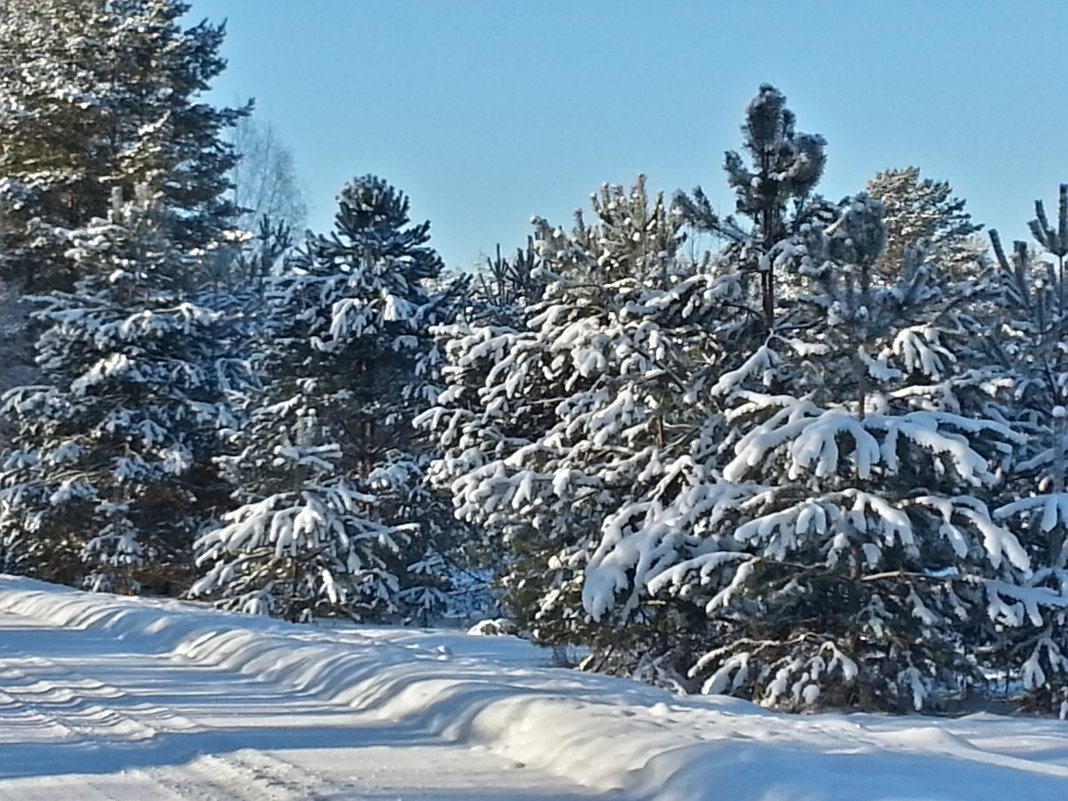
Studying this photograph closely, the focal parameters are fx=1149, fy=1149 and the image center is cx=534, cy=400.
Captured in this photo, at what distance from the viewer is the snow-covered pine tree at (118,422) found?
2256cm

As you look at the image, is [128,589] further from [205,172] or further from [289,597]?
[205,172]

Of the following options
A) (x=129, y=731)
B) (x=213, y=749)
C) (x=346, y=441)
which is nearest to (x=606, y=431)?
(x=129, y=731)

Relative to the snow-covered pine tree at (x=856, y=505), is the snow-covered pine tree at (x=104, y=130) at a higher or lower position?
higher

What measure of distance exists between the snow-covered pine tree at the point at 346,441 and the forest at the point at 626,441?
0.22 ft

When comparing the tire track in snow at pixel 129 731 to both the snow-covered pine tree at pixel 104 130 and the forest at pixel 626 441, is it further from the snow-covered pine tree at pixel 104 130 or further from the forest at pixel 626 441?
the snow-covered pine tree at pixel 104 130

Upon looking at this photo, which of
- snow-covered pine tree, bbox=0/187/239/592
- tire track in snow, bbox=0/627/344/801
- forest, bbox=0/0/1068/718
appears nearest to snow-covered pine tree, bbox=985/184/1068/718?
forest, bbox=0/0/1068/718

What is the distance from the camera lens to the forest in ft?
33.4

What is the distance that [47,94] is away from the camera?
100.0 ft

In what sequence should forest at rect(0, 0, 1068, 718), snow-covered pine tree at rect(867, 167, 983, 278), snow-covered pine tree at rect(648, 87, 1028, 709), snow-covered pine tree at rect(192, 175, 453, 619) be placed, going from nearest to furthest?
1. snow-covered pine tree at rect(648, 87, 1028, 709)
2. forest at rect(0, 0, 1068, 718)
3. snow-covered pine tree at rect(192, 175, 453, 619)
4. snow-covered pine tree at rect(867, 167, 983, 278)

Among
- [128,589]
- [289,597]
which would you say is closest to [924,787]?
[289,597]

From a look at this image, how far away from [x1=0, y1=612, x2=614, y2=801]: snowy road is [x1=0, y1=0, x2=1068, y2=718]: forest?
3828mm

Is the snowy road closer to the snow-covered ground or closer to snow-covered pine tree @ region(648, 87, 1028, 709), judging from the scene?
the snow-covered ground

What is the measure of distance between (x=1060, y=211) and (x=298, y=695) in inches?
373

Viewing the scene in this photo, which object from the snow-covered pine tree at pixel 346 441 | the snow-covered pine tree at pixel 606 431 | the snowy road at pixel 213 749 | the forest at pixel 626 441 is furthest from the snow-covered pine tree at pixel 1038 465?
the snow-covered pine tree at pixel 346 441
